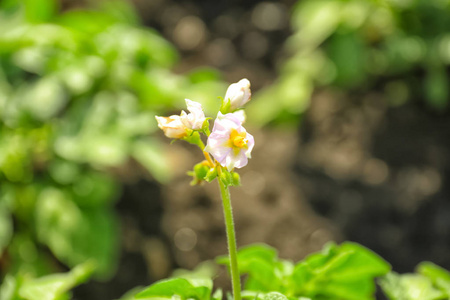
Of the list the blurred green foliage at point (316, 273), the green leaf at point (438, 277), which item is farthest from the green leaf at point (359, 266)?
the green leaf at point (438, 277)

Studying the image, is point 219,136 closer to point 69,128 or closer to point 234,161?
point 234,161

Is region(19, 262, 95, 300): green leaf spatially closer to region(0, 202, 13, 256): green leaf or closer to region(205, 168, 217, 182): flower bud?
region(205, 168, 217, 182): flower bud

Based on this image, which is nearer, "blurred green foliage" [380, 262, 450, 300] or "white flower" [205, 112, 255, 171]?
"white flower" [205, 112, 255, 171]

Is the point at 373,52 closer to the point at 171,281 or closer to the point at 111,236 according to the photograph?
the point at 111,236

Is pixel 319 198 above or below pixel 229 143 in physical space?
below

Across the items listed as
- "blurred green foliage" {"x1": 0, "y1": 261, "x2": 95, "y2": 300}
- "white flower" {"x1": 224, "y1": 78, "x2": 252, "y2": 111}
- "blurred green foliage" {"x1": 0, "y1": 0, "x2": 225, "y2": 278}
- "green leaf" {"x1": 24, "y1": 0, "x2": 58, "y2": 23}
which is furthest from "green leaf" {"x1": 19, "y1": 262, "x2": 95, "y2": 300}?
"green leaf" {"x1": 24, "y1": 0, "x2": 58, "y2": 23}

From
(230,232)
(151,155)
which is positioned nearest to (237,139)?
(230,232)
